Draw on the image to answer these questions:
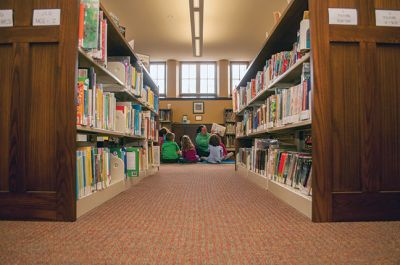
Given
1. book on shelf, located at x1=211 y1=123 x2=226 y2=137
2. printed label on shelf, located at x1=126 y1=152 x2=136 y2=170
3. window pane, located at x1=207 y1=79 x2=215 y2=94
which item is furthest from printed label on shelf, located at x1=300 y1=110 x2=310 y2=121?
window pane, located at x1=207 y1=79 x2=215 y2=94

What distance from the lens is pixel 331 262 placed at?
3.80 ft

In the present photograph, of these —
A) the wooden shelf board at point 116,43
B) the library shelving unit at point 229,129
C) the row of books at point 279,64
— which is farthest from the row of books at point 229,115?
the wooden shelf board at point 116,43

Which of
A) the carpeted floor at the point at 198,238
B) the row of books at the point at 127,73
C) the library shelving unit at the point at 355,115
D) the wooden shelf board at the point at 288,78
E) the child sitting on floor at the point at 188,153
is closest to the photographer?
the carpeted floor at the point at 198,238

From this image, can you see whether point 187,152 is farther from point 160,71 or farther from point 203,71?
point 160,71

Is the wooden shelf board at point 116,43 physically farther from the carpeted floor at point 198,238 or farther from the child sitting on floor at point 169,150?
the child sitting on floor at point 169,150

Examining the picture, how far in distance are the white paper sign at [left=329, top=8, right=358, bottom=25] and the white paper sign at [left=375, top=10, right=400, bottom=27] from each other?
0.13 m

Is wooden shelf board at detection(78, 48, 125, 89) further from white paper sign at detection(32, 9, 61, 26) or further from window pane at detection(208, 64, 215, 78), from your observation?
window pane at detection(208, 64, 215, 78)

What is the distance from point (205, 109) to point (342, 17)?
817 cm

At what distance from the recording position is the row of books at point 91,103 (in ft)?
6.55

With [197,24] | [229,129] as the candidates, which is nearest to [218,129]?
[229,129]

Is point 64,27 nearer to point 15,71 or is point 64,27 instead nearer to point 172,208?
point 15,71

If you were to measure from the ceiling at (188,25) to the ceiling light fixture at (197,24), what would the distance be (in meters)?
0.19

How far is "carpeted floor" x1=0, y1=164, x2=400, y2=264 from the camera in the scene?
1.20 m

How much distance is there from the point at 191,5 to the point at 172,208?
16.0ft
